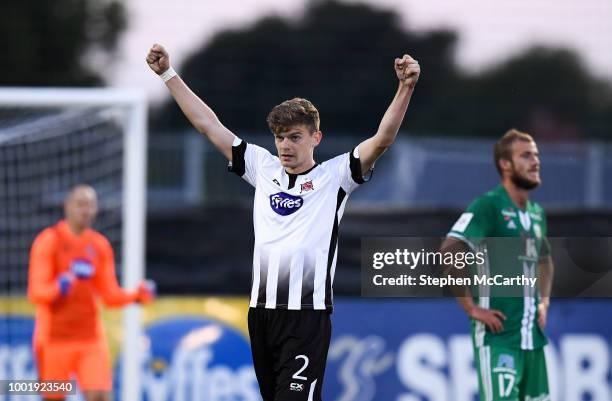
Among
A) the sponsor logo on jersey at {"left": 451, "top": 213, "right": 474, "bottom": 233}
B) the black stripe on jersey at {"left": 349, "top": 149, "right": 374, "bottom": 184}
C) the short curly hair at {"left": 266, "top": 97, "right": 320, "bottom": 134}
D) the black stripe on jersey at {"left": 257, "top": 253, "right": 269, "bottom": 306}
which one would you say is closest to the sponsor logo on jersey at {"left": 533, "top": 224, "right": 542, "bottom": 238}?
the sponsor logo on jersey at {"left": 451, "top": 213, "right": 474, "bottom": 233}

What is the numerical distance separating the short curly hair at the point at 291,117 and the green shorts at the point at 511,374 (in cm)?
187

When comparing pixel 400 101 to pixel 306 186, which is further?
pixel 306 186

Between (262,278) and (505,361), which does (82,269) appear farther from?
(505,361)

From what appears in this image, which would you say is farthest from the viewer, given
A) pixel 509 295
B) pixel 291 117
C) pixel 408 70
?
pixel 509 295

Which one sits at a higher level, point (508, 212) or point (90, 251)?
point (90, 251)

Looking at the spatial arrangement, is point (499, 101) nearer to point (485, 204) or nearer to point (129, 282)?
point (129, 282)

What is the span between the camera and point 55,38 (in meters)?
19.2

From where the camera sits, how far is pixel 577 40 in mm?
17359

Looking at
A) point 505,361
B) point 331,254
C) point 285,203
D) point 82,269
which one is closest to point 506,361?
point 505,361

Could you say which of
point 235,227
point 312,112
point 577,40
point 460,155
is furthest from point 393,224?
point 577,40

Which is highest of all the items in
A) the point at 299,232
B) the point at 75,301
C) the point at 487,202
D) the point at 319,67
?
the point at 319,67

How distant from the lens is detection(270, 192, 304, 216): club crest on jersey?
5.89 metres

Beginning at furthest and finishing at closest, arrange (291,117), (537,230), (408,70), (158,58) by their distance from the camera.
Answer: (537,230) < (158,58) < (291,117) < (408,70)

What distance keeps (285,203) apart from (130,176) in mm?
3623
